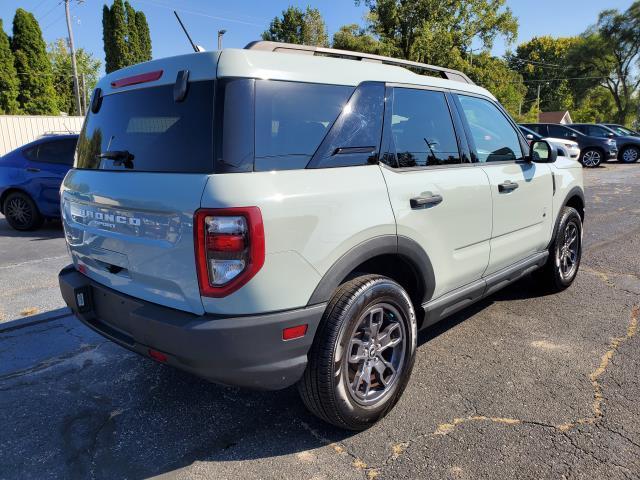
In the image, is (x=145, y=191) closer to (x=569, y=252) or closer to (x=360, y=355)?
(x=360, y=355)

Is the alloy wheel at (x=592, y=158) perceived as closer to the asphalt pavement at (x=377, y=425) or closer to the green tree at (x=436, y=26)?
the green tree at (x=436, y=26)

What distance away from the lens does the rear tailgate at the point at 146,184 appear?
7.04 feet

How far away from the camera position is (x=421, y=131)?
3006mm

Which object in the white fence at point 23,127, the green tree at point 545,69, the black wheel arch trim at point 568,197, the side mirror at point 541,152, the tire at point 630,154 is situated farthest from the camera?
the green tree at point 545,69

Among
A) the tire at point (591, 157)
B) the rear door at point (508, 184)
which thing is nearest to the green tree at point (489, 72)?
the tire at point (591, 157)

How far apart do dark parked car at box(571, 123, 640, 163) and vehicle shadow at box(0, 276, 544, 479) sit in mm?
22021

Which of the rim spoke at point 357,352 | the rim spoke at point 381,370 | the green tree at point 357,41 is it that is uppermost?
the green tree at point 357,41

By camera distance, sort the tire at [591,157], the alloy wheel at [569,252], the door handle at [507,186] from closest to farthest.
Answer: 1. the door handle at [507,186]
2. the alloy wheel at [569,252]
3. the tire at [591,157]

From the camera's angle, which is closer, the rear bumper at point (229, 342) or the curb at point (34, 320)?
the rear bumper at point (229, 342)

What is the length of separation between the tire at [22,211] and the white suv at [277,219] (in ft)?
20.0

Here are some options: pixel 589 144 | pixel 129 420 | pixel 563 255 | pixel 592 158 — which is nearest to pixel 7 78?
pixel 589 144

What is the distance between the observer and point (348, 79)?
258 cm

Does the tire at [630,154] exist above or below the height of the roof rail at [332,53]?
below

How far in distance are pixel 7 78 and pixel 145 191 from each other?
35488mm
